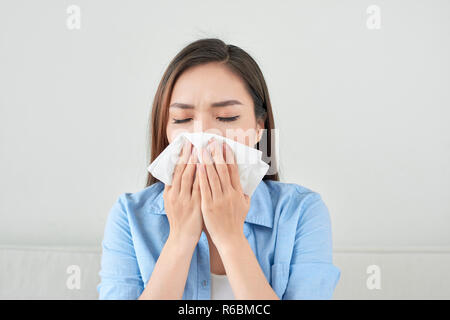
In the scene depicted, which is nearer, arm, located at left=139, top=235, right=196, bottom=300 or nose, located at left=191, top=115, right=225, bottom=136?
arm, located at left=139, top=235, right=196, bottom=300

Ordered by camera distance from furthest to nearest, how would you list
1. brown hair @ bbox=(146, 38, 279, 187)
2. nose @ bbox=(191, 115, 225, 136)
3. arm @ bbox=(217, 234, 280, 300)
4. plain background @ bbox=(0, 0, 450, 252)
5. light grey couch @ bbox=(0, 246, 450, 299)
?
plain background @ bbox=(0, 0, 450, 252) < light grey couch @ bbox=(0, 246, 450, 299) < brown hair @ bbox=(146, 38, 279, 187) < nose @ bbox=(191, 115, 225, 136) < arm @ bbox=(217, 234, 280, 300)

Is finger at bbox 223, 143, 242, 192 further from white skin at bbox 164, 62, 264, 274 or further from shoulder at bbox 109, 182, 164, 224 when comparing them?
shoulder at bbox 109, 182, 164, 224

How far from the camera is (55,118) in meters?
1.82

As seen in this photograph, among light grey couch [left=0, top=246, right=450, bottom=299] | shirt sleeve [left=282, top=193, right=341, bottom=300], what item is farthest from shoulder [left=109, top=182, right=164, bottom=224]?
light grey couch [left=0, top=246, right=450, bottom=299]

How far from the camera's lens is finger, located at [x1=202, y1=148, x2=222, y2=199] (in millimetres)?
982

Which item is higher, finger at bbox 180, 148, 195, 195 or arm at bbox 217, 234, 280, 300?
finger at bbox 180, 148, 195, 195

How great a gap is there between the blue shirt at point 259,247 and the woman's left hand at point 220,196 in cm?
13

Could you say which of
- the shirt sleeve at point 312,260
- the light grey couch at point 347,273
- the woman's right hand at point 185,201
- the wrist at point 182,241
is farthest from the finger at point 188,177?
the light grey couch at point 347,273

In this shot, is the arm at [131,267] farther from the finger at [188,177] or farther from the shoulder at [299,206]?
the shoulder at [299,206]

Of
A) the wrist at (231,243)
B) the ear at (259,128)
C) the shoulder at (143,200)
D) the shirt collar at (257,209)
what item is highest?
the ear at (259,128)

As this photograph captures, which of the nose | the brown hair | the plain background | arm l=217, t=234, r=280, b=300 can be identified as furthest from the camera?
the plain background

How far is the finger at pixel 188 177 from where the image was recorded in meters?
1.00

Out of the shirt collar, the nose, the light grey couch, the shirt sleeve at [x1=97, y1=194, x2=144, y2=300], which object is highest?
the nose

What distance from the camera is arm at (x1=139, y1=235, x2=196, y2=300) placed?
36.6 inches
